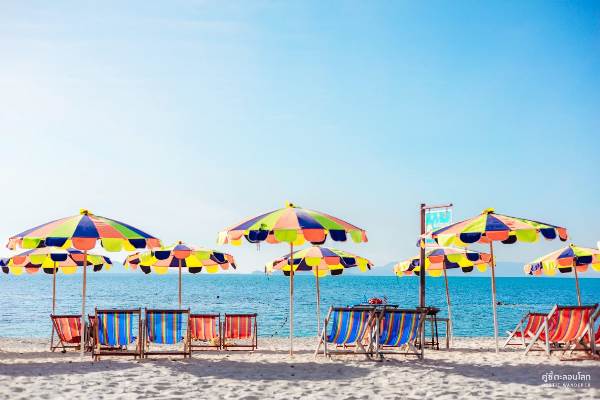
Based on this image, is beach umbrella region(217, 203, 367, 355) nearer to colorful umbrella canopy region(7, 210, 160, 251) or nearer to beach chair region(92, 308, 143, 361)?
colorful umbrella canopy region(7, 210, 160, 251)

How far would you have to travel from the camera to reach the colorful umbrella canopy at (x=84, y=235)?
7.58 m

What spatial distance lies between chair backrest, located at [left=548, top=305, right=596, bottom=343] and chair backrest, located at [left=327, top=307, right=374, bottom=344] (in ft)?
8.15

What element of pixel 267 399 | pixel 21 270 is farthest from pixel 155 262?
pixel 267 399

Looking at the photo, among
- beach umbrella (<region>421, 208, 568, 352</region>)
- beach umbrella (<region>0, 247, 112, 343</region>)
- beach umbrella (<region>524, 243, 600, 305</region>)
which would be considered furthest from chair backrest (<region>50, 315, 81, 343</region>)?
beach umbrella (<region>524, 243, 600, 305</region>)

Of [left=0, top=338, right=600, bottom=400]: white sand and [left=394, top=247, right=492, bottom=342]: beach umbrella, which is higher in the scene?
[left=394, top=247, right=492, bottom=342]: beach umbrella

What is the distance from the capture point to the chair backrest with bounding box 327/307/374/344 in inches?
327

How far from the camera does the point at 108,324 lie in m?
8.19

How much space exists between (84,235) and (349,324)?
11.8 feet

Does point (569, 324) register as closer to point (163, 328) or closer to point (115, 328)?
point (163, 328)

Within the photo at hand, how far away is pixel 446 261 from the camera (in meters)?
12.1

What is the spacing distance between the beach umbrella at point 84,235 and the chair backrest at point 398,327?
3289 mm

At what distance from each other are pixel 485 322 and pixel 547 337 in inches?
1231

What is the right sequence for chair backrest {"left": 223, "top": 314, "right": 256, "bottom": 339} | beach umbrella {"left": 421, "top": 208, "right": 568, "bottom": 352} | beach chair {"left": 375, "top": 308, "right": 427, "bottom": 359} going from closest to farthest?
beach umbrella {"left": 421, "top": 208, "right": 568, "bottom": 352}, beach chair {"left": 375, "top": 308, "right": 427, "bottom": 359}, chair backrest {"left": 223, "top": 314, "right": 256, "bottom": 339}

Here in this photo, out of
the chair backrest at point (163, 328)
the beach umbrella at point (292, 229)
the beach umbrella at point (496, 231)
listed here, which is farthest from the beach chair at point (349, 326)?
the chair backrest at point (163, 328)
